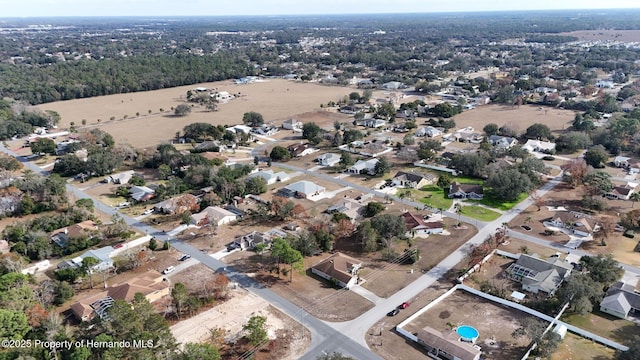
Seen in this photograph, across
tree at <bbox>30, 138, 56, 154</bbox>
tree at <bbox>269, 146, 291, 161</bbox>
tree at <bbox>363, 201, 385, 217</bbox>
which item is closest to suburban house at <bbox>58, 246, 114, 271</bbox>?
tree at <bbox>363, 201, 385, 217</bbox>

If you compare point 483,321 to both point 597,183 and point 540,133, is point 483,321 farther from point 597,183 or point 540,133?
point 540,133

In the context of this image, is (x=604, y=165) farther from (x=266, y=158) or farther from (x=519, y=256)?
(x=266, y=158)

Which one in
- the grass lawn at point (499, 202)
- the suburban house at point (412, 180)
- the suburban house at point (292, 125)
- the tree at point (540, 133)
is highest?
the tree at point (540, 133)

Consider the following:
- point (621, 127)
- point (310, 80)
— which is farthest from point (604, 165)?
point (310, 80)

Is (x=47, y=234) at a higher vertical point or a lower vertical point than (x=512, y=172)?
lower

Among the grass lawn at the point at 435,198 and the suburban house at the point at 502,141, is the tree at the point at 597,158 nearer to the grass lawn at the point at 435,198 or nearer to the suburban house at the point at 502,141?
the suburban house at the point at 502,141

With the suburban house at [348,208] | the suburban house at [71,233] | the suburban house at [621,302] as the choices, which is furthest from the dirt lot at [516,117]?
the suburban house at [71,233]

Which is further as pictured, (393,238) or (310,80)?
(310,80)

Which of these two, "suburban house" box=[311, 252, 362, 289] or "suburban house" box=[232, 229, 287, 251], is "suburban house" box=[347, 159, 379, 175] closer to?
"suburban house" box=[232, 229, 287, 251]
